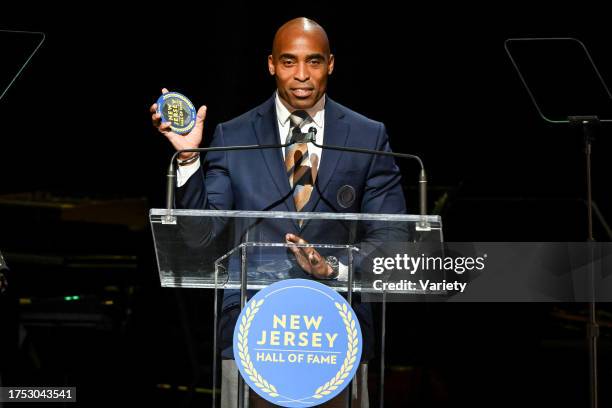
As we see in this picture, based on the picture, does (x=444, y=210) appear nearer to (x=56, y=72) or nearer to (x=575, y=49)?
(x=575, y=49)

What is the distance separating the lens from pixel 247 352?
234cm

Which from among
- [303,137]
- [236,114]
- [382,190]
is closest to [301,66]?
[382,190]

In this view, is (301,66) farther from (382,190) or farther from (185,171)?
(185,171)

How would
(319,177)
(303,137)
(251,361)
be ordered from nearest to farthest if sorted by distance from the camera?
(251,361)
(303,137)
(319,177)

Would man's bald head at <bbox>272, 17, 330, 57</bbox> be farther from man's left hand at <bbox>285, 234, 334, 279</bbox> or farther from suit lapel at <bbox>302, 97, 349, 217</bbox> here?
man's left hand at <bbox>285, 234, 334, 279</bbox>

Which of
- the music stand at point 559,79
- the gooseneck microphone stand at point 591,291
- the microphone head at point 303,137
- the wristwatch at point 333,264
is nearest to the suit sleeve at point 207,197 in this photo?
the wristwatch at point 333,264

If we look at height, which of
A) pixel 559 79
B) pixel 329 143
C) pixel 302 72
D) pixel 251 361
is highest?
pixel 559 79

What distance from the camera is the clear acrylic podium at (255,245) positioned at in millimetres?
2408

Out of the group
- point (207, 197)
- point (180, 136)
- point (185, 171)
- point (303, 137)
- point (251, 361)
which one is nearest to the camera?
point (251, 361)

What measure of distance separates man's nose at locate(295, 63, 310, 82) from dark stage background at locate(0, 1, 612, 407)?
99 cm

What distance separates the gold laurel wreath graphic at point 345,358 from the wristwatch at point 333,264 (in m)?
0.09

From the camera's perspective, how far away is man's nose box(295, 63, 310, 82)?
3693 millimetres

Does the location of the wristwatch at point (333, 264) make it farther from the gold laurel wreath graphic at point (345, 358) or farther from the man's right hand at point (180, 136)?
the man's right hand at point (180, 136)

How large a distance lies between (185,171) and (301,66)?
0.88 metres
